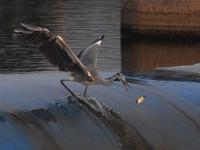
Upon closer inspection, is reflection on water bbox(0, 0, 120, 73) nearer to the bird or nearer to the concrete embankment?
the bird

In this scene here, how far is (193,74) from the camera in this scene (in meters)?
1.11

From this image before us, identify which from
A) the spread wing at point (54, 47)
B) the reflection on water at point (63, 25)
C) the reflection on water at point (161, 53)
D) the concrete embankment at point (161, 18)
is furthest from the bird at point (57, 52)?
the concrete embankment at point (161, 18)

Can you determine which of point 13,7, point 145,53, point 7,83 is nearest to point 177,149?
point 7,83

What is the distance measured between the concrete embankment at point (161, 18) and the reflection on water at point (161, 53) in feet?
1.23

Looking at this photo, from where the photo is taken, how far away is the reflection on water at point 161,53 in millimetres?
9867

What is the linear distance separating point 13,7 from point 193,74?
5987 mm

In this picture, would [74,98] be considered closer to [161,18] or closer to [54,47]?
[54,47]

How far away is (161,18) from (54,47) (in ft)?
37.2

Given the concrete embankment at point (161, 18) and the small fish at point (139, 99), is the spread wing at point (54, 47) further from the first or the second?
the concrete embankment at point (161, 18)

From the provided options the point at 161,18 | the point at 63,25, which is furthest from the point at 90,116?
the point at 161,18

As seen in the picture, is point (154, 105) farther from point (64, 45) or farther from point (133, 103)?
point (64, 45)

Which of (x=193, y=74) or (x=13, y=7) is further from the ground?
(x=193, y=74)

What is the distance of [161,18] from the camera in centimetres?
1210

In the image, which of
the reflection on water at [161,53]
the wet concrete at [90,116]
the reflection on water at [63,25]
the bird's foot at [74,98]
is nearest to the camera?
the wet concrete at [90,116]
